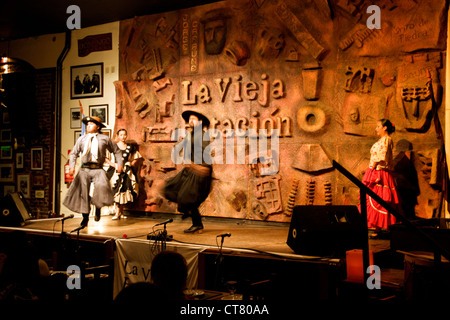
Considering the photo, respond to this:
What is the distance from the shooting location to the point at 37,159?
38.2 feet

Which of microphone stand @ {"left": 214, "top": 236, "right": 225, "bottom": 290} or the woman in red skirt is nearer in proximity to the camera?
microphone stand @ {"left": 214, "top": 236, "right": 225, "bottom": 290}

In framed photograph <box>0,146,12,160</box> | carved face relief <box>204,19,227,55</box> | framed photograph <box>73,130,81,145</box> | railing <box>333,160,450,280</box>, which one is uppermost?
carved face relief <box>204,19,227,55</box>

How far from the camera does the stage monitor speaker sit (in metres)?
8.52

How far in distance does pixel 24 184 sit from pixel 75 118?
7.43 feet

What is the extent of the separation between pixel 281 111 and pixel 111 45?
4.56 meters

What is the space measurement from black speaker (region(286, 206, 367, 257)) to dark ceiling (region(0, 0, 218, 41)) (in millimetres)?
5737

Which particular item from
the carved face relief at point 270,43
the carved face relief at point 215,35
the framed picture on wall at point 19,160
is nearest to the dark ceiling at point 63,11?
the carved face relief at point 215,35

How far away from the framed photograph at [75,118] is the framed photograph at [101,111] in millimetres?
377

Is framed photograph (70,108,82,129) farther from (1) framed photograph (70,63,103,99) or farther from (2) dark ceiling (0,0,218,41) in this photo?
(2) dark ceiling (0,0,218,41)

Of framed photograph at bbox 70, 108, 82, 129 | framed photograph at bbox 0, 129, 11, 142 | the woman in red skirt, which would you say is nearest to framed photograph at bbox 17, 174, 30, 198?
framed photograph at bbox 0, 129, 11, 142

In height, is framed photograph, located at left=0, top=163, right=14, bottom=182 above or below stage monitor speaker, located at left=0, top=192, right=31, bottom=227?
above

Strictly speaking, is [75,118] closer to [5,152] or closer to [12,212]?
[5,152]

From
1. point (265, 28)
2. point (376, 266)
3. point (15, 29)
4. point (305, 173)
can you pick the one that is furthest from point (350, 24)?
point (15, 29)

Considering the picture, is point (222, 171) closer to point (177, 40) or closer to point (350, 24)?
point (177, 40)
